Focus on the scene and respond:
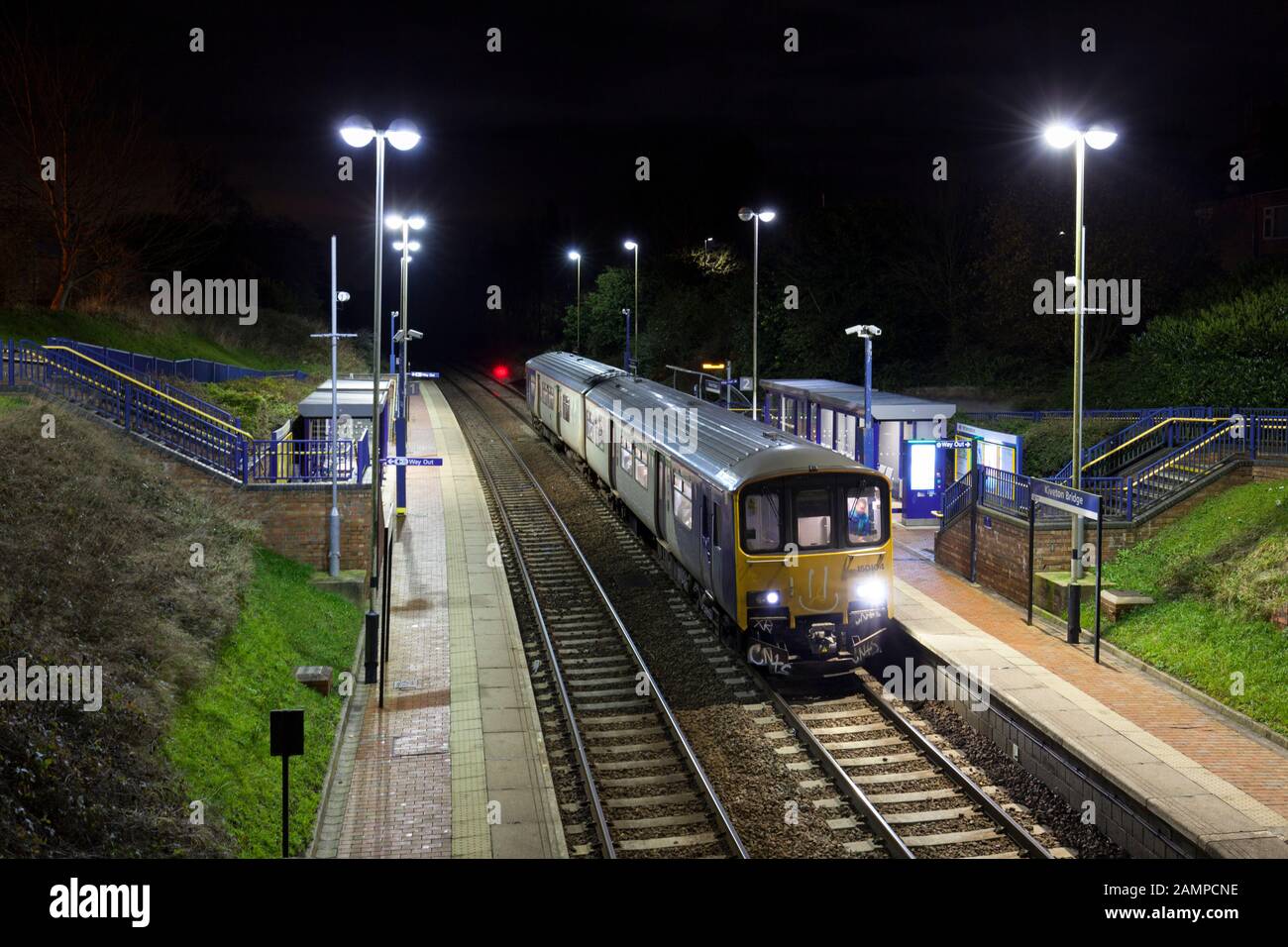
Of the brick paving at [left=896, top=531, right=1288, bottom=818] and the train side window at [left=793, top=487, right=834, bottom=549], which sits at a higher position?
the train side window at [left=793, top=487, right=834, bottom=549]

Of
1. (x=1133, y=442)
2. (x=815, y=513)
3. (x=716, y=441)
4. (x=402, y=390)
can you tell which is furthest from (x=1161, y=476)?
(x=402, y=390)

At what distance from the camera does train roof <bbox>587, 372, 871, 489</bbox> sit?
14828mm

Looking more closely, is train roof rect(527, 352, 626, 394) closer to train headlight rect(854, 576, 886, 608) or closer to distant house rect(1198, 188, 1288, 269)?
train headlight rect(854, 576, 886, 608)

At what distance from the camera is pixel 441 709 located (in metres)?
13.6

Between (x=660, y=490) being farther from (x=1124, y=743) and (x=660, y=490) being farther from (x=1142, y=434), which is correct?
(x=1142, y=434)

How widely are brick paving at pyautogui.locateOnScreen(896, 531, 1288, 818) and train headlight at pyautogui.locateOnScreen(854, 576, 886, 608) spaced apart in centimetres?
230

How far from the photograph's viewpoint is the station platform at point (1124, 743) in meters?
9.84

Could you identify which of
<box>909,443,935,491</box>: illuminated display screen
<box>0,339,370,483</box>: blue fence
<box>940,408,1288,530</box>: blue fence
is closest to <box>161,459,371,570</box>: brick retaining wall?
<box>0,339,370,483</box>: blue fence

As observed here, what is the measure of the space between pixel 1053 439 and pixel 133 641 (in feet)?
70.6

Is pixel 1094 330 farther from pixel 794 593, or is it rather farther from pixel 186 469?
pixel 186 469

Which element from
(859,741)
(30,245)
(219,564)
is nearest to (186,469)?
(219,564)

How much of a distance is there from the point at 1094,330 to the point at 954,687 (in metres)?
26.1

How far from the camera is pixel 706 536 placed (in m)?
16.1

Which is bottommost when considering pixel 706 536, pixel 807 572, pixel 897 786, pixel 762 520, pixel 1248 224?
pixel 897 786
